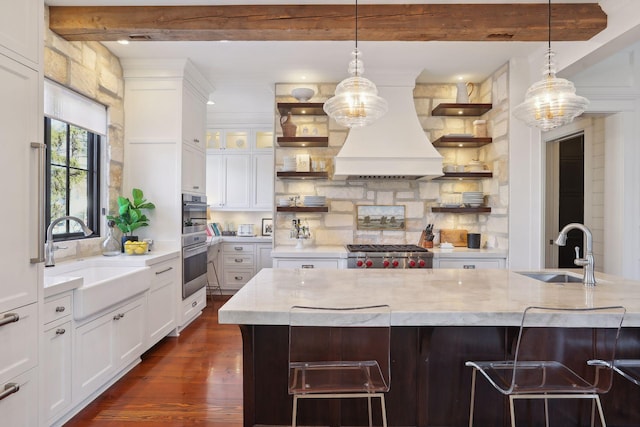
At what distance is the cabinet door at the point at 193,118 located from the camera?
3836mm

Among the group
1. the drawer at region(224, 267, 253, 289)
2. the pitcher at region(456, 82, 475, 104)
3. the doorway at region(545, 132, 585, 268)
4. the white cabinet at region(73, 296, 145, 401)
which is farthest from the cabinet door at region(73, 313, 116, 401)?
the doorway at region(545, 132, 585, 268)

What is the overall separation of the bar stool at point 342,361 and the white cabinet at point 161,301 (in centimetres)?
203

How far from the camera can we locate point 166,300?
11.6ft

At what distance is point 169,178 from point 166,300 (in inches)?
48.0

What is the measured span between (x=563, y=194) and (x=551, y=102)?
3.39 metres

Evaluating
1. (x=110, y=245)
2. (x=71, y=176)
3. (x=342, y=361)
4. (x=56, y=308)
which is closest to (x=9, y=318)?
(x=56, y=308)

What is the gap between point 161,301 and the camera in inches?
135

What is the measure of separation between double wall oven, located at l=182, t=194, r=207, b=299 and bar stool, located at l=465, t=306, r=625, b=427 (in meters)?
3.04

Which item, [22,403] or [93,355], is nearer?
[22,403]

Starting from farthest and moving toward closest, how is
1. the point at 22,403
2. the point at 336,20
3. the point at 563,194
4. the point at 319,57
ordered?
the point at 563,194
the point at 319,57
the point at 336,20
the point at 22,403

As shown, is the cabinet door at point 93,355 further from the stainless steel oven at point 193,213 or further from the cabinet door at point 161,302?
the stainless steel oven at point 193,213

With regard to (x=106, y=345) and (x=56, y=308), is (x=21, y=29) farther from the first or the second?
(x=106, y=345)

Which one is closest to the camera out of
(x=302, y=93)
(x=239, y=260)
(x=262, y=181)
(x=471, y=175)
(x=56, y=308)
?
(x=56, y=308)

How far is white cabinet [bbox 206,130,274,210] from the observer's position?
5.83m
